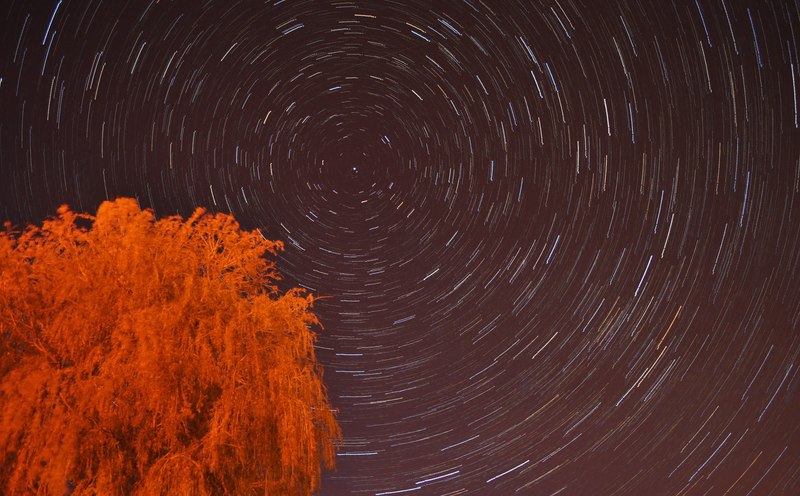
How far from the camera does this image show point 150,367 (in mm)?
10859

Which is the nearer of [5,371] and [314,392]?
[5,371]

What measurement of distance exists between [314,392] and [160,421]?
9.62 feet

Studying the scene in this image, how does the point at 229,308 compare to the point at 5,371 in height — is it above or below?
above

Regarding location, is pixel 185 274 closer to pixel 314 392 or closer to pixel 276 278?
pixel 276 278

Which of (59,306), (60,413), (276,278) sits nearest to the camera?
(60,413)

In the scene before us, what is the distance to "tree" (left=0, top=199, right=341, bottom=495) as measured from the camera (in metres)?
10.5

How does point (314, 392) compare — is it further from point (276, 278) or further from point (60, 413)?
point (60, 413)

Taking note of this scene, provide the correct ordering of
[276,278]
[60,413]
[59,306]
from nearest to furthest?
[60,413] < [59,306] < [276,278]

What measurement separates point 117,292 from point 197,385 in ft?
6.90

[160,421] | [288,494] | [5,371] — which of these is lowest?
[288,494]

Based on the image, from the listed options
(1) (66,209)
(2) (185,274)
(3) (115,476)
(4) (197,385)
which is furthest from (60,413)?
(1) (66,209)

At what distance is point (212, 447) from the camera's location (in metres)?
10.9

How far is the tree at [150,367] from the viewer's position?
10.5 m

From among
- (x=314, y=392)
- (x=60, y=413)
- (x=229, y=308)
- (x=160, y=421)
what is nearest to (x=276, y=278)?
(x=229, y=308)
